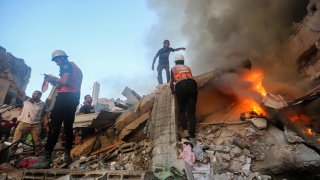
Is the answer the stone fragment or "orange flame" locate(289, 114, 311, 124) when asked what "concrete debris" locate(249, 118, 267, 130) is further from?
the stone fragment

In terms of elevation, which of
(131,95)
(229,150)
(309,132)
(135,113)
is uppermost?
(131,95)

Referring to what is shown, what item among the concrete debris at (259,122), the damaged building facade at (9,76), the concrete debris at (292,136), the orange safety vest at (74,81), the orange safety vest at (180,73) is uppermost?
the damaged building facade at (9,76)

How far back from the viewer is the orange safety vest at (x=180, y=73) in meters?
5.29

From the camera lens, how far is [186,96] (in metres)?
5.20

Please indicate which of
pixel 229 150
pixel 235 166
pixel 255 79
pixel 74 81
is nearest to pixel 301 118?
pixel 255 79

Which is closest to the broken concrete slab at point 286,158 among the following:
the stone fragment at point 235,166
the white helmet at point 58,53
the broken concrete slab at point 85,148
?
the stone fragment at point 235,166

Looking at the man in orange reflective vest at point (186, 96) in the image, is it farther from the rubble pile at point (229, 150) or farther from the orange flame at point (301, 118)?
the orange flame at point (301, 118)

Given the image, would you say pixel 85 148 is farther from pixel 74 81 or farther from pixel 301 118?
pixel 301 118

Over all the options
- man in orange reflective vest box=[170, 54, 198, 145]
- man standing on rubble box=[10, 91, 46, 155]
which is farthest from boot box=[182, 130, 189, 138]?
man standing on rubble box=[10, 91, 46, 155]

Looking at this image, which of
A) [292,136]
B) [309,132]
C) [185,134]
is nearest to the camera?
[292,136]

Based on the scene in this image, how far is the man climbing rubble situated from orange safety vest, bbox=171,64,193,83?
2.12 metres

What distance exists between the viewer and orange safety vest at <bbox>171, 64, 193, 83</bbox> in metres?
5.29

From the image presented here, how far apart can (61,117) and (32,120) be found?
2.39m

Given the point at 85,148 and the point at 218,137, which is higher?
the point at 218,137
